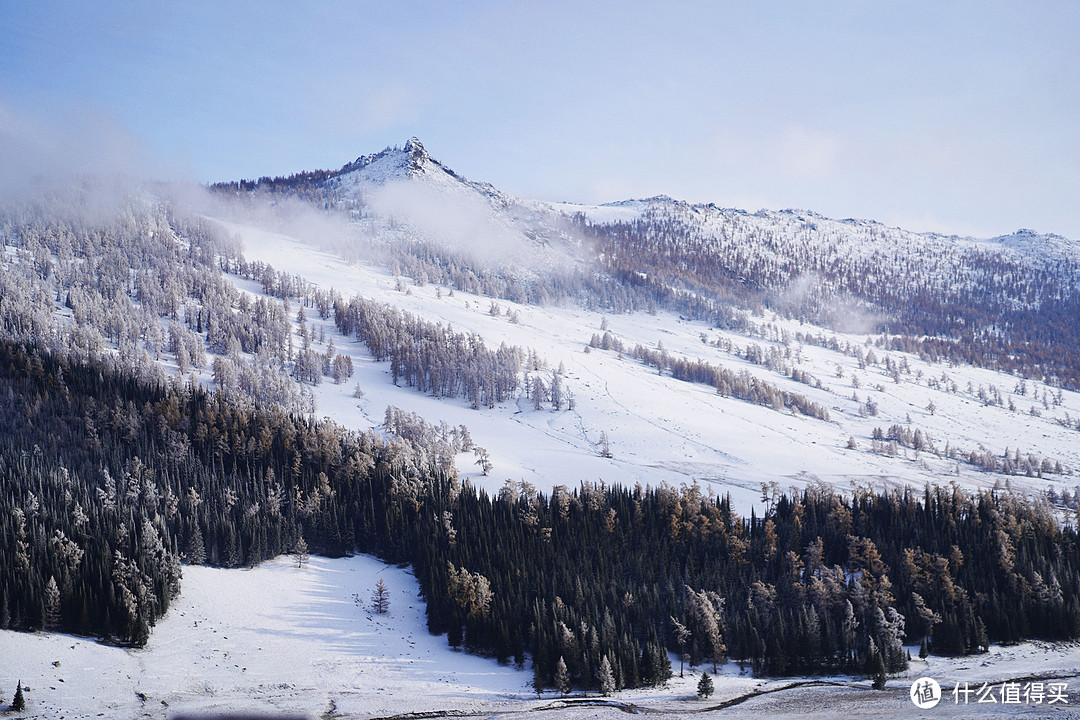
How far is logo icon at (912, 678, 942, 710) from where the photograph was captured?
55.0 metres

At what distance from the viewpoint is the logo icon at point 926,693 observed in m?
55.0

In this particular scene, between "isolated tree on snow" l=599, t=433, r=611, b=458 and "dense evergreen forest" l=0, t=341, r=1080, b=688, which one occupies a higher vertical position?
"isolated tree on snow" l=599, t=433, r=611, b=458

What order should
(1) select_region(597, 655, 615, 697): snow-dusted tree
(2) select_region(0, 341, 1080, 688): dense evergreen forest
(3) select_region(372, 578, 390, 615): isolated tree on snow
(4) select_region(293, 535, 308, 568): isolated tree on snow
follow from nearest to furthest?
1. (1) select_region(597, 655, 615, 697): snow-dusted tree
2. (2) select_region(0, 341, 1080, 688): dense evergreen forest
3. (3) select_region(372, 578, 390, 615): isolated tree on snow
4. (4) select_region(293, 535, 308, 568): isolated tree on snow

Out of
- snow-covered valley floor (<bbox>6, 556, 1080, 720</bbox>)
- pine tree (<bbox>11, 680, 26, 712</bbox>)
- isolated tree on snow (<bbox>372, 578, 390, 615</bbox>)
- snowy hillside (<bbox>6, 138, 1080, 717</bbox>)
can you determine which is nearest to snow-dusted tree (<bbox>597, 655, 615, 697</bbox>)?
snow-covered valley floor (<bbox>6, 556, 1080, 720</bbox>)

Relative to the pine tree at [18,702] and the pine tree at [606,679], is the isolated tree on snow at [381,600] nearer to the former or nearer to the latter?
the pine tree at [606,679]

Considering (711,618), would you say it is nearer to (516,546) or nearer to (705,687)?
(705,687)

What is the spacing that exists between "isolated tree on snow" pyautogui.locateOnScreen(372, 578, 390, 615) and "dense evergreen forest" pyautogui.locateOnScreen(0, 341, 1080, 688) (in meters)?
6.60

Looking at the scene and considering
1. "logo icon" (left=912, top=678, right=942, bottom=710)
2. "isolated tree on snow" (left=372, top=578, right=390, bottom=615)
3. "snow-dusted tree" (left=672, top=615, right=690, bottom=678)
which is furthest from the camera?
"isolated tree on snow" (left=372, top=578, right=390, bottom=615)

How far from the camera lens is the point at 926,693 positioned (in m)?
59.5

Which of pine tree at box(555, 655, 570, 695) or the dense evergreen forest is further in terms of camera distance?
the dense evergreen forest

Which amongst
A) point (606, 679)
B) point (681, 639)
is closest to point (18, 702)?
point (606, 679)

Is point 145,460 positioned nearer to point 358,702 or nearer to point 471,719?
point 358,702

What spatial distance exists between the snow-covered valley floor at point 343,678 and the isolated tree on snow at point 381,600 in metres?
1.55

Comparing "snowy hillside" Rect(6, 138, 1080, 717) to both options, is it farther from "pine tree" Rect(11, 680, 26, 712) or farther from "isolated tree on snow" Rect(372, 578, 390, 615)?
"isolated tree on snow" Rect(372, 578, 390, 615)
